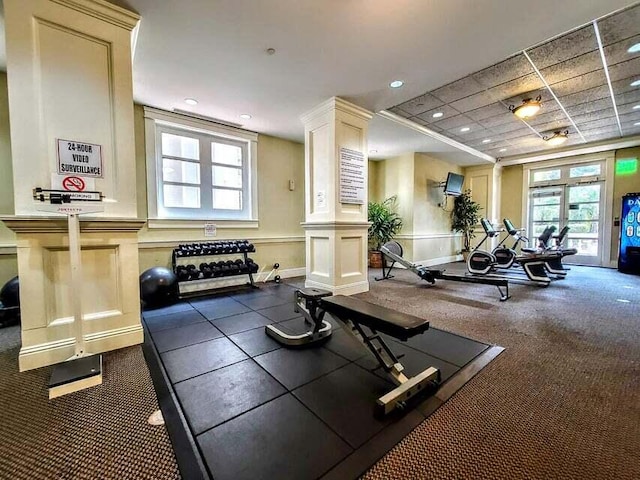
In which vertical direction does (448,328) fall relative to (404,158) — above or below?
below

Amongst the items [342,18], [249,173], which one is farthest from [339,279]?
[342,18]

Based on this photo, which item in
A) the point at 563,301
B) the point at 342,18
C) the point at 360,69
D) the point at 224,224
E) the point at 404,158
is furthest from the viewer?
the point at 404,158

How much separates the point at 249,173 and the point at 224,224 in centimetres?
108

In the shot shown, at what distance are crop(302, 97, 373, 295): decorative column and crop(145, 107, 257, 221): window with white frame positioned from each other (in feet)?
4.49

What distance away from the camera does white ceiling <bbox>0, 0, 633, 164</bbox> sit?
7.29 feet

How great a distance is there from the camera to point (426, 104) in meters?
4.20

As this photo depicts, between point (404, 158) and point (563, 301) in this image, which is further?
point (404, 158)

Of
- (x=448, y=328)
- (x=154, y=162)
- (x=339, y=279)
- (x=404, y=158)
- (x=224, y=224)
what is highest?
(x=404, y=158)

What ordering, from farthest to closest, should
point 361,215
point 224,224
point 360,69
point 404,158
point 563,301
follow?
point 404,158 < point 224,224 < point 361,215 < point 563,301 < point 360,69

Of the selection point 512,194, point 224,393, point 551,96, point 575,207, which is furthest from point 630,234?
point 224,393

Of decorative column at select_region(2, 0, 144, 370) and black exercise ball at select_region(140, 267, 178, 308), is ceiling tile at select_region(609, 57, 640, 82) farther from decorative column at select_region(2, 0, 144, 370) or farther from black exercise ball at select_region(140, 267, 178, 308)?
black exercise ball at select_region(140, 267, 178, 308)

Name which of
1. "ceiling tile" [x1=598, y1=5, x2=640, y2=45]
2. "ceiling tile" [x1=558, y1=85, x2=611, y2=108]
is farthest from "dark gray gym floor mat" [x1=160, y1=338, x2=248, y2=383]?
"ceiling tile" [x1=558, y1=85, x2=611, y2=108]

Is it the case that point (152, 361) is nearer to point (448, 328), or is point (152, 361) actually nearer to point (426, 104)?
point (448, 328)

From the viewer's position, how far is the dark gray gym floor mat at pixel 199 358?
1882 mm
